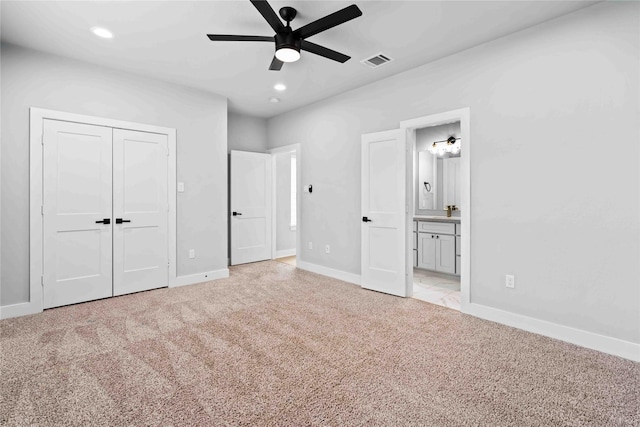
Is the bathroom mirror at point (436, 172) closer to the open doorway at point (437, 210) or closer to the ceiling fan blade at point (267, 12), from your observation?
the open doorway at point (437, 210)

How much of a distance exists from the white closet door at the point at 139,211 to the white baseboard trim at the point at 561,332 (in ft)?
12.7

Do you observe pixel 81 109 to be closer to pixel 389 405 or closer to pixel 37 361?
pixel 37 361

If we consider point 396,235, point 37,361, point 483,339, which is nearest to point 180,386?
point 37,361

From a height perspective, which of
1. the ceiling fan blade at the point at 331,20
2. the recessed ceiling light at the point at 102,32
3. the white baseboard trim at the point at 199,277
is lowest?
the white baseboard trim at the point at 199,277

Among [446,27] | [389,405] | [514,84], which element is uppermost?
[446,27]

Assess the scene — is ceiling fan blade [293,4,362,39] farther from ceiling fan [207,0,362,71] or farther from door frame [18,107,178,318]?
door frame [18,107,178,318]

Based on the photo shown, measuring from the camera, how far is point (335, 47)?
127 inches

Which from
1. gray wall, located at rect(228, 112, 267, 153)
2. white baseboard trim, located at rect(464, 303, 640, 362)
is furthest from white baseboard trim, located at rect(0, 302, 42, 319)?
white baseboard trim, located at rect(464, 303, 640, 362)

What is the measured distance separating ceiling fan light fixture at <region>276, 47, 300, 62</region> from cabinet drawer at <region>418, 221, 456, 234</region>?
10.7ft

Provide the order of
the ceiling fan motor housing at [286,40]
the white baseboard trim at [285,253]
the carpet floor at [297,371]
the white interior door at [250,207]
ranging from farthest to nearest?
the white baseboard trim at [285,253] < the white interior door at [250,207] < the ceiling fan motor housing at [286,40] < the carpet floor at [297,371]

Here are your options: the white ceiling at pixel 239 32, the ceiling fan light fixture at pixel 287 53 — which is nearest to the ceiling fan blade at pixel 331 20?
the ceiling fan light fixture at pixel 287 53

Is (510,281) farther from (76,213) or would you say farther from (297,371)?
(76,213)

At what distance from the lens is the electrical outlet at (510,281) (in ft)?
9.76

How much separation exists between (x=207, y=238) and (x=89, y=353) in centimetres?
230
